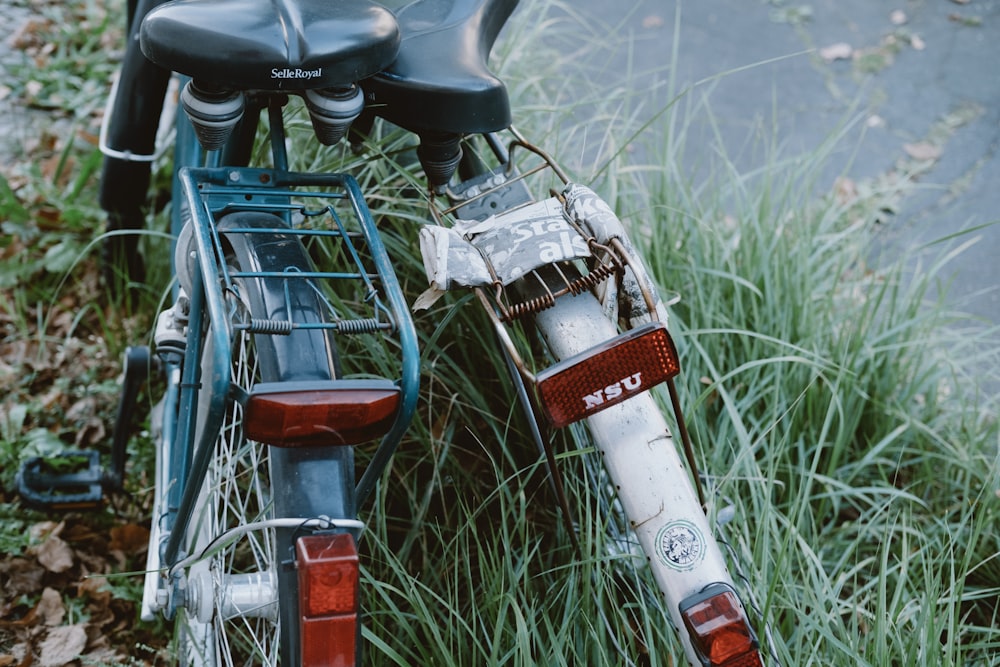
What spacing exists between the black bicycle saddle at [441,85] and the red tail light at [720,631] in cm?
85

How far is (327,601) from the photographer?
4.15 feet

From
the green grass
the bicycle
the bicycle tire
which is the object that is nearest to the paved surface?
the green grass

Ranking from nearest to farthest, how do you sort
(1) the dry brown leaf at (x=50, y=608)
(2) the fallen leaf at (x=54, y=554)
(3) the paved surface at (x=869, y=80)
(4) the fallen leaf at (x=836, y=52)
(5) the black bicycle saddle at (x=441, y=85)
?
(5) the black bicycle saddle at (x=441, y=85)
(1) the dry brown leaf at (x=50, y=608)
(2) the fallen leaf at (x=54, y=554)
(3) the paved surface at (x=869, y=80)
(4) the fallen leaf at (x=836, y=52)

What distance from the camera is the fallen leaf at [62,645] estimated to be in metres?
2.20

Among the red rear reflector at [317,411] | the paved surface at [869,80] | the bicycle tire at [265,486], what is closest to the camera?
the red rear reflector at [317,411]

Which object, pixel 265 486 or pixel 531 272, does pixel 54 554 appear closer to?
pixel 265 486

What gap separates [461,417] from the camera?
2.29 m

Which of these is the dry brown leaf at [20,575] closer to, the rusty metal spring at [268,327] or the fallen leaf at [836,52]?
the rusty metal spring at [268,327]

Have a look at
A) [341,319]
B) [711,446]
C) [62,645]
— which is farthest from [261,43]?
[62,645]

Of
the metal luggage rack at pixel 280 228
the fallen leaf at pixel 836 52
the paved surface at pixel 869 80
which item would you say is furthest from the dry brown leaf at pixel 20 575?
the fallen leaf at pixel 836 52

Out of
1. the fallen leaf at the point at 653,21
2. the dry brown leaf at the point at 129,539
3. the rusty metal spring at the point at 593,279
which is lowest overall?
the rusty metal spring at the point at 593,279

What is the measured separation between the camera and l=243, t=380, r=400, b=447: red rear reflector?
1245 millimetres

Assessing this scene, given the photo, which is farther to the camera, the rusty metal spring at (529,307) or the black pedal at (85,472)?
the black pedal at (85,472)

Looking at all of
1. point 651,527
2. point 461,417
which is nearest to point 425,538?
point 461,417
